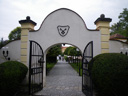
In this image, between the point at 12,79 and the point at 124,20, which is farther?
the point at 124,20

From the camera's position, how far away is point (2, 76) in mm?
4207

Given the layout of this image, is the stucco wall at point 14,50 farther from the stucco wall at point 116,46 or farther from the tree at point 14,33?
the tree at point 14,33

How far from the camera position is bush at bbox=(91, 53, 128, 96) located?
144 inches

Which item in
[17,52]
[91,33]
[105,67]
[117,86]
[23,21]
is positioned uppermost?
[23,21]

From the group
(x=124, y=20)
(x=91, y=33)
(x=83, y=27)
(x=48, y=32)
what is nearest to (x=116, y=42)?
(x=91, y=33)

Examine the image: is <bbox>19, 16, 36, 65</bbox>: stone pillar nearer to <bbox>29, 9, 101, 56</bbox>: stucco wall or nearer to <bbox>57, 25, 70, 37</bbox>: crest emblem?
<bbox>29, 9, 101, 56</bbox>: stucco wall

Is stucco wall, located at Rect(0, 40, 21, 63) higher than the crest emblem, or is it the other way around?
the crest emblem

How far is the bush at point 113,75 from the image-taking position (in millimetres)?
3664

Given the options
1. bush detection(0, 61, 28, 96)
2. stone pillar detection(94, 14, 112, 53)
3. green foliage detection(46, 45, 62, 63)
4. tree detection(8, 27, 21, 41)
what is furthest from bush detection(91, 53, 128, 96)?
tree detection(8, 27, 21, 41)

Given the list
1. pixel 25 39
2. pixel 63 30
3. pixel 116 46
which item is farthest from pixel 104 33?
pixel 25 39

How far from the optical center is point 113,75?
3.74 meters

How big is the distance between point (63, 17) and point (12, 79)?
→ 4.09 metres

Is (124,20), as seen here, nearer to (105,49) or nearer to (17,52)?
(105,49)

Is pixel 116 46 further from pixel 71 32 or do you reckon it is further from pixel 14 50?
pixel 14 50
